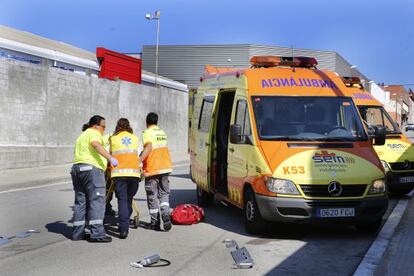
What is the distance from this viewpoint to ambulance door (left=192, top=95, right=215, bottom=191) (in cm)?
995

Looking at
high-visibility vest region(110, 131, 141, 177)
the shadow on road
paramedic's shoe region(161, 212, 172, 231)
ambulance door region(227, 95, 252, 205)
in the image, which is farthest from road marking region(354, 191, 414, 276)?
the shadow on road

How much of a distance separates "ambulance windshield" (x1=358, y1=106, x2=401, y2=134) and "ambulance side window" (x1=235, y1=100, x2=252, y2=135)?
16.8ft

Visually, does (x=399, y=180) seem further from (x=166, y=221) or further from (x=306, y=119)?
(x=166, y=221)

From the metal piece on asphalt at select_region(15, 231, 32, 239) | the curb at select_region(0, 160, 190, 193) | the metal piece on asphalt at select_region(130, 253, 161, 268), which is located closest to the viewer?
the metal piece on asphalt at select_region(130, 253, 161, 268)

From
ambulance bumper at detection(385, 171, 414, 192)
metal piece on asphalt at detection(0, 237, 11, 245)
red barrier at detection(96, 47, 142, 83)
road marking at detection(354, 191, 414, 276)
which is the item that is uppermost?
red barrier at detection(96, 47, 142, 83)

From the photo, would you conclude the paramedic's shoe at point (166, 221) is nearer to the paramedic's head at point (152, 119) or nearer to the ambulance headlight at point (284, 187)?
the paramedic's head at point (152, 119)

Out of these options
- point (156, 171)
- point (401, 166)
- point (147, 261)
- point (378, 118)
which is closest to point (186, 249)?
point (147, 261)

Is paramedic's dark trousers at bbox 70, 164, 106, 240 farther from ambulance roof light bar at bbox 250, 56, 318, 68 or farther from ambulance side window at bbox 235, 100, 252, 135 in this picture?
ambulance roof light bar at bbox 250, 56, 318, 68

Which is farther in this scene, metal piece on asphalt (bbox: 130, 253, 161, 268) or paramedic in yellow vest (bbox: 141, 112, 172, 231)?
paramedic in yellow vest (bbox: 141, 112, 172, 231)

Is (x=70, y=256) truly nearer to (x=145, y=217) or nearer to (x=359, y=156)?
(x=145, y=217)

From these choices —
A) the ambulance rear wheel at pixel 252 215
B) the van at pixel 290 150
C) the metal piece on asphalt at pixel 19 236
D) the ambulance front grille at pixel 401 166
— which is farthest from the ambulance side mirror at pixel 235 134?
the ambulance front grille at pixel 401 166

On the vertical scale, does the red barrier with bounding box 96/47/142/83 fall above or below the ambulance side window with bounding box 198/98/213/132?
above

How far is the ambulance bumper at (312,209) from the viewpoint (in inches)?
288

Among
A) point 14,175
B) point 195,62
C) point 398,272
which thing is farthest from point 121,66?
point 195,62
